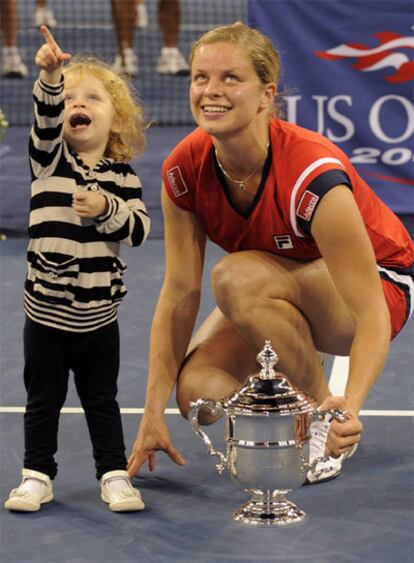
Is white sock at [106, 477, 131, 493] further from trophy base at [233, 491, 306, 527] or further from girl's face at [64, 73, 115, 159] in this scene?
girl's face at [64, 73, 115, 159]

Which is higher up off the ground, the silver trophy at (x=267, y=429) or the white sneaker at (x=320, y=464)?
the silver trophy at (x=267, y=429)

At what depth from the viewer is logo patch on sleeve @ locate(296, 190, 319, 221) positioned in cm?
265

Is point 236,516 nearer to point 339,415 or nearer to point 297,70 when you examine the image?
point 339,415

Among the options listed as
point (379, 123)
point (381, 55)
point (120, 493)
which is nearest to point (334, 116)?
point (379, 123)

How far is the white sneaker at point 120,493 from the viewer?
2.75 m

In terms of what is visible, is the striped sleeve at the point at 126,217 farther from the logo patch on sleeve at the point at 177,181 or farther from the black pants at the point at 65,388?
the black pants at the point at 65,388

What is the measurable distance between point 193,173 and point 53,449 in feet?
2.07

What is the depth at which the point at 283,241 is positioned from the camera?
2.85 metres

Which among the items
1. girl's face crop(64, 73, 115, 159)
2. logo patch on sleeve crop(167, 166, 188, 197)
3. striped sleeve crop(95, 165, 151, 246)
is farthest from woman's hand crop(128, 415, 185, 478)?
girl's face crop(64, 73, 115, 159)

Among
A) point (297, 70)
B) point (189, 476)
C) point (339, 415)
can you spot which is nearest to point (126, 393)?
point (189, 476)

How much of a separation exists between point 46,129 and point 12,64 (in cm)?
566

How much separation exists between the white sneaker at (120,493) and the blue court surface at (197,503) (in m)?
0.02

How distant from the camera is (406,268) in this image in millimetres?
3074

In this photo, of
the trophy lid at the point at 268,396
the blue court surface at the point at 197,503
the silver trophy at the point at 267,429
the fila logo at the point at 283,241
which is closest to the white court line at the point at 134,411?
the blue court surface at the point at 197,503
